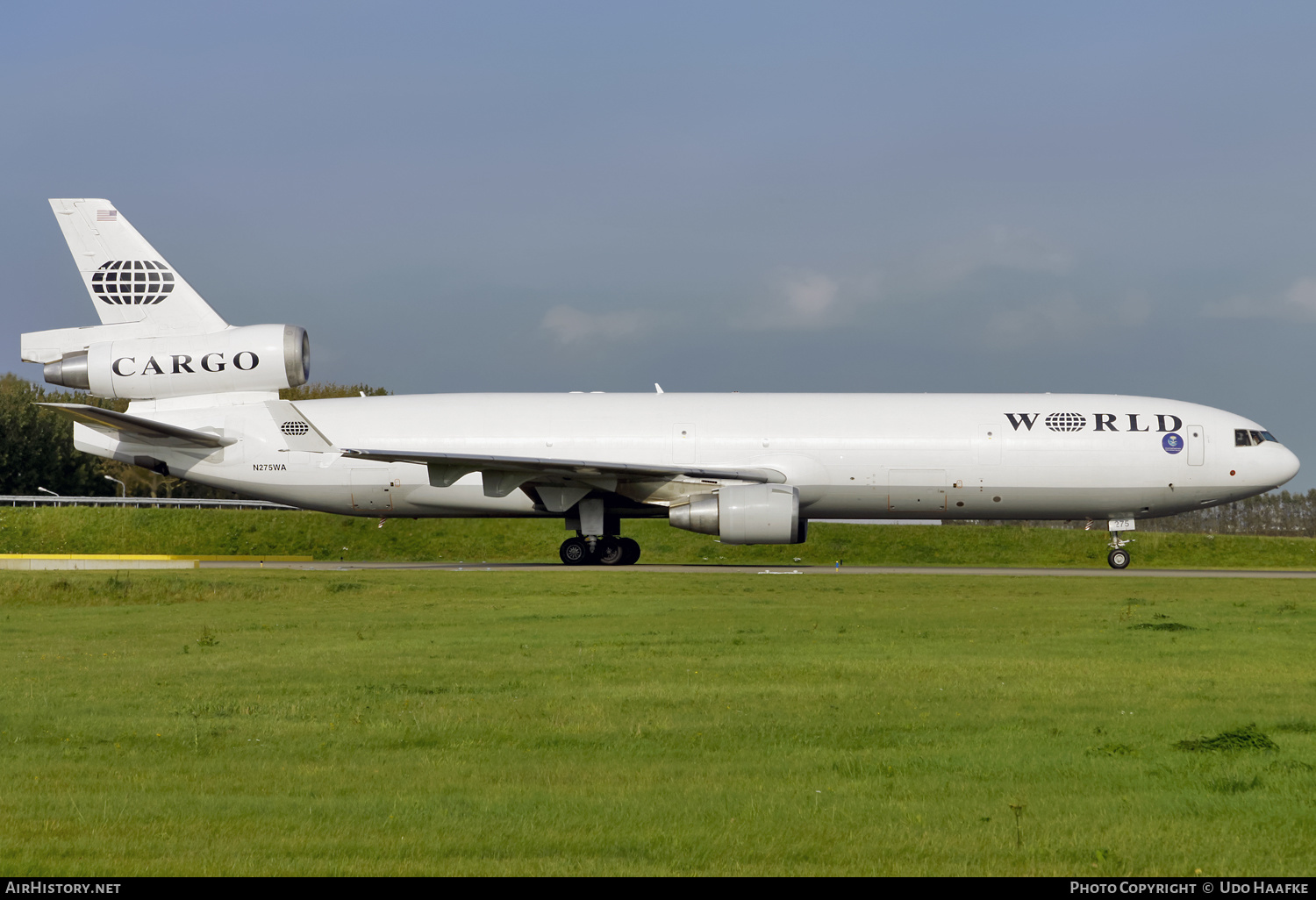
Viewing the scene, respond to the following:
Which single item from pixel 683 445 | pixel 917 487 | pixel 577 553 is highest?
pixel 683 445

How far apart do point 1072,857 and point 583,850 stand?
2.38 metres

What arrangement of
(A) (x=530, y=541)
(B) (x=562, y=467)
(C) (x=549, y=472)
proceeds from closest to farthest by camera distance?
1. (B) (x=562, y=467)
2. (C) (x=549, y=472)
3. (A) (x=530, y=541)

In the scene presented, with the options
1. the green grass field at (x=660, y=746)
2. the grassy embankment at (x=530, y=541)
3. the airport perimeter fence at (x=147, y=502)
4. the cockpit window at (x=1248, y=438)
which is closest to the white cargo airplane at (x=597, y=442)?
the cockpit window at (x=1248, y=438)

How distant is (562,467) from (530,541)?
16046 millimetres

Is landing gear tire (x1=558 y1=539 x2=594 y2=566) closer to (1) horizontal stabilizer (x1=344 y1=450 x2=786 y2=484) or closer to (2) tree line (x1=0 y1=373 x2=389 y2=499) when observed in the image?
(1) horizontal stabilizer (x1=344 y1=450 x2=786 y2=484)

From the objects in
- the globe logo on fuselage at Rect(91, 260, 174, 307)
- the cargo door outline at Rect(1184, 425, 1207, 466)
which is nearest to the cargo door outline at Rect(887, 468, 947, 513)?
the cargo door outline at Rect(1184, 425, 1207, 466)

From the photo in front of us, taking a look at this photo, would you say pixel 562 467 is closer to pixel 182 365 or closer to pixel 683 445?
pixel 683 445

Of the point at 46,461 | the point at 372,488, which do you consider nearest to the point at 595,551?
the point at 372,488

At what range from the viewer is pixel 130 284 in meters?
32.6

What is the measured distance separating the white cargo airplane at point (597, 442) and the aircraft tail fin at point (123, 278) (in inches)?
1.8

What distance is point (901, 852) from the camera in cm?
601
